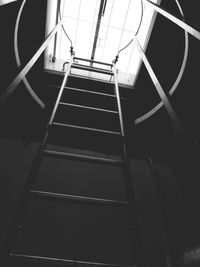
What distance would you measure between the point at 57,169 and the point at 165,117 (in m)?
1.77

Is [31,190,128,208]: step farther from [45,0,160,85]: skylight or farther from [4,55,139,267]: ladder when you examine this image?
[45,0,160,85]: skylight

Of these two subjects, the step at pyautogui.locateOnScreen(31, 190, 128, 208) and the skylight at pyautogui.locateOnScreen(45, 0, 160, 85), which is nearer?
the step at pyautogui.locateOnScreen(31, 190, 128, 208)

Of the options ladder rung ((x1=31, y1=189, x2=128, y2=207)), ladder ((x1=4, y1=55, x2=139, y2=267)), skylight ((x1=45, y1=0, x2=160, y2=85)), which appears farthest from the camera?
skylight ((x1=45, y1=0, x2=160, y2=85))

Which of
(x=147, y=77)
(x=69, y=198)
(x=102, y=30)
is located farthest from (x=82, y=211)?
(x=102, y=30)

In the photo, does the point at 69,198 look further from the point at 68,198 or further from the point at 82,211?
the point at 82,211

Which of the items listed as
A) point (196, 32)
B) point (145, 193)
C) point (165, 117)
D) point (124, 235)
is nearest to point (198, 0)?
point (165, 117)

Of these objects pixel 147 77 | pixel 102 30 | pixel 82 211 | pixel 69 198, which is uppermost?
pixel 102 30

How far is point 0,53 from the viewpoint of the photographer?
302cm

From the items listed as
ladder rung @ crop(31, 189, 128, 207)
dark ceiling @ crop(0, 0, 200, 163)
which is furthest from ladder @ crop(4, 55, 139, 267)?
dark ceiling @ crop(0, 0, 200, 163)

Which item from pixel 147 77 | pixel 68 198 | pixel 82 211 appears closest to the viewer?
pixel 68 198

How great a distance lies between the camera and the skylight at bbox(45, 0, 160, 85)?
3984 millimetres

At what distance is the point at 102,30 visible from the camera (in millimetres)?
4270

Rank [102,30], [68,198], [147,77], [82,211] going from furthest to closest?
1. [102,30]
2. [147,77]
3. [82,211]
4. [68,198]

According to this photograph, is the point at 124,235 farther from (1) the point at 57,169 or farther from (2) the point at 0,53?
(2) the point at 0,53
